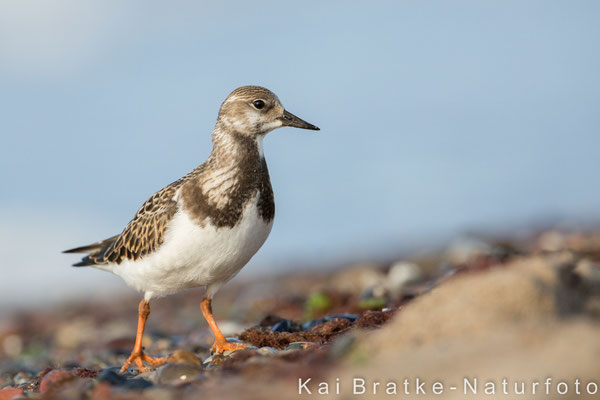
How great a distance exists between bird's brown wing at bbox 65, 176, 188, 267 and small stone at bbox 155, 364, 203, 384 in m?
1.91

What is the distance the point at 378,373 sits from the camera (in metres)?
3.70

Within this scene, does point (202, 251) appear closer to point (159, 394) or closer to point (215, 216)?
point (215, 216)

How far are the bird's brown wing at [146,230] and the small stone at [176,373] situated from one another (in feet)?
6.27

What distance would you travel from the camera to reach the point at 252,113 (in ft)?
23.8

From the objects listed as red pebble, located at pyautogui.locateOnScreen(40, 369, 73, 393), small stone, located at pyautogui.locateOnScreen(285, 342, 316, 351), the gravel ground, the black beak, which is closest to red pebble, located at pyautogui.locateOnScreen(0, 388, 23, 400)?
the gravel ground

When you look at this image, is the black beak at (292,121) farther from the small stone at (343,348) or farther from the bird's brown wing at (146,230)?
the small stone at (343,348)

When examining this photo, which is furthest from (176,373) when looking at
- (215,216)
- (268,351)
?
(215,216)

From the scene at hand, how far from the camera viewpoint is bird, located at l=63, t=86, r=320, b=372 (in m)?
6.58

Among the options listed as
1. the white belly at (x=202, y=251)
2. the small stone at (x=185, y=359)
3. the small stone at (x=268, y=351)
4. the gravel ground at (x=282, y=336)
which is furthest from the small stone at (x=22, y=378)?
the small stone at (x=268, y=351)

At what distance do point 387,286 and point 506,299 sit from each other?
585 cm

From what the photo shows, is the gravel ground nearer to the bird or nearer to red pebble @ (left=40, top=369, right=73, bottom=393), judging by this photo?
red pebble @ (left=40, top=369, right=73, bottom=393)

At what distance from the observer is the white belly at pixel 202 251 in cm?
655

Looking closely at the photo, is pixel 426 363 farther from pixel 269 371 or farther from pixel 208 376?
pixel 208 376

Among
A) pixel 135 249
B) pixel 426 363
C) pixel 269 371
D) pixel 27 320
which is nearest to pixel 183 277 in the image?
pixel 135 249
